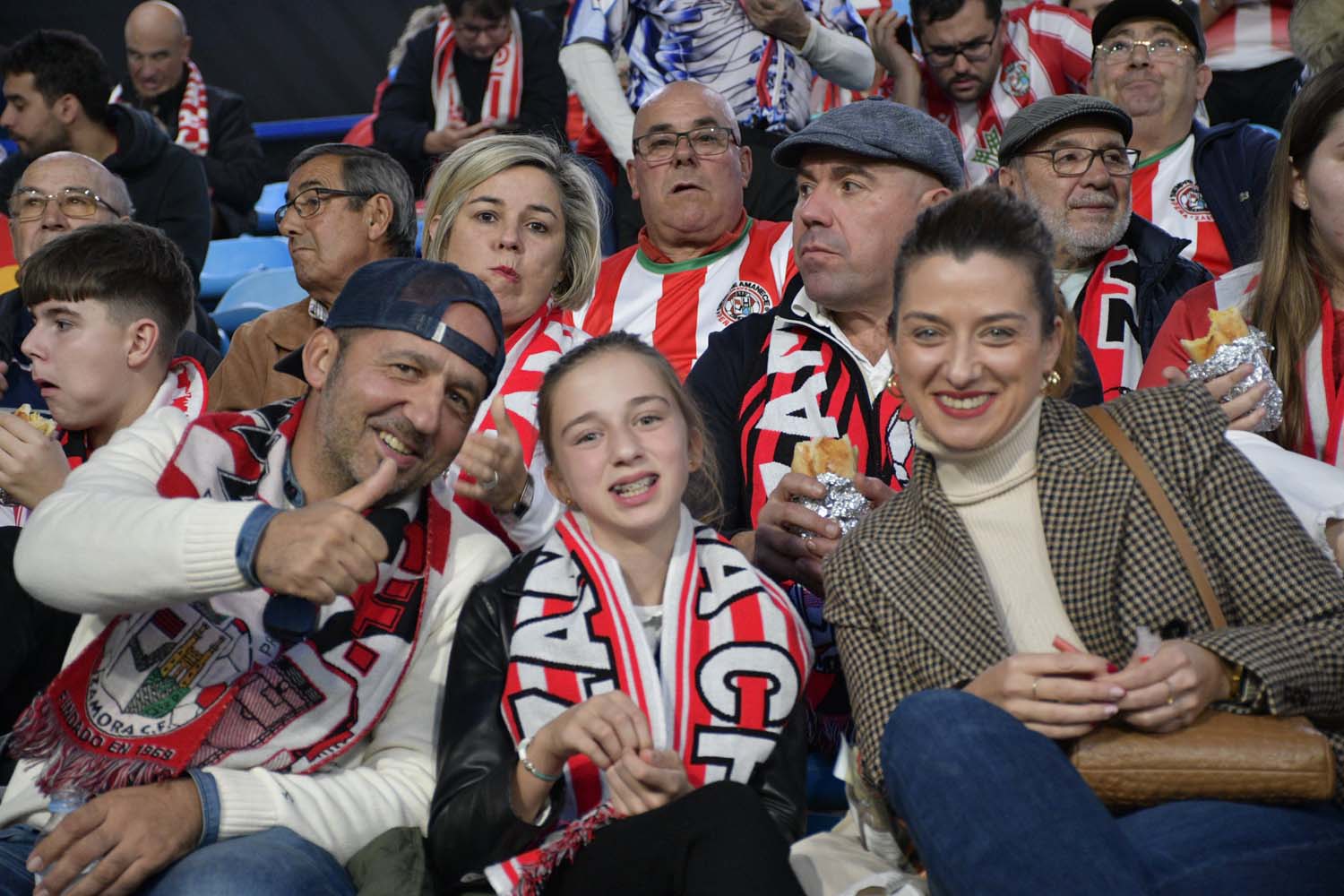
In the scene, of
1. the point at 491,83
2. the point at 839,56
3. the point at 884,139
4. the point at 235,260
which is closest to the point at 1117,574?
the point at 884,139

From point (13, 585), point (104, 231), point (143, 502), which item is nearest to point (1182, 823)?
point (143, 502)

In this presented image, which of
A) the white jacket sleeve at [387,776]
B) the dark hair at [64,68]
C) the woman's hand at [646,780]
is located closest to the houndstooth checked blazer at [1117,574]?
the woman's hand at [646,780]

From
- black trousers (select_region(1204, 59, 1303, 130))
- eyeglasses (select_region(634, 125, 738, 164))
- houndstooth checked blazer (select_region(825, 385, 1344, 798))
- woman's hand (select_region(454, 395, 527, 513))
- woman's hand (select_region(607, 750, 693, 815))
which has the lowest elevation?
woman's hand (select_region(607, 750, 693, 815))

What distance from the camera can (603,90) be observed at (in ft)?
14.3

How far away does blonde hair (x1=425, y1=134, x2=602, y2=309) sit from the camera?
10.5ft

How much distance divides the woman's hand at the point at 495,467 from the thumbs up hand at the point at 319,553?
1.84 ft

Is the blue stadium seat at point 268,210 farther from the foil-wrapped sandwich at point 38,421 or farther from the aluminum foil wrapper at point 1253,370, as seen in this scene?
the aluminum foil wrapper at point 1253,370

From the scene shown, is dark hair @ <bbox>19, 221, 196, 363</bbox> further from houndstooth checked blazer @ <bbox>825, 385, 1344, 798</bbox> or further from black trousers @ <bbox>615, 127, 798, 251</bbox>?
black trousers @ <bbox>615, 127, 798, 251</bbox>

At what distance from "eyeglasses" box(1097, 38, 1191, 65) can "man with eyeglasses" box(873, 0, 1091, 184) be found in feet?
1.92

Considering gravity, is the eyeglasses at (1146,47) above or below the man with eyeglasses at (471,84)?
below

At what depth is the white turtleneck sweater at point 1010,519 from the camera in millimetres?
1907

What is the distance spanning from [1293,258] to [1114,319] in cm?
66

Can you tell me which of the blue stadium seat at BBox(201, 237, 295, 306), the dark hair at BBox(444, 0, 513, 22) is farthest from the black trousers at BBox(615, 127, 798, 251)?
the blue stadium seat at BBox(201, 237, 295, 306)

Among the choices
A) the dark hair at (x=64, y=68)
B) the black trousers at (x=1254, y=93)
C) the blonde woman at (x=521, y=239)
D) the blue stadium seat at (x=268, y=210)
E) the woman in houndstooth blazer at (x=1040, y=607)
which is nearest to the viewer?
the woman in houndstooth blazer at (x=1040, y=607)
